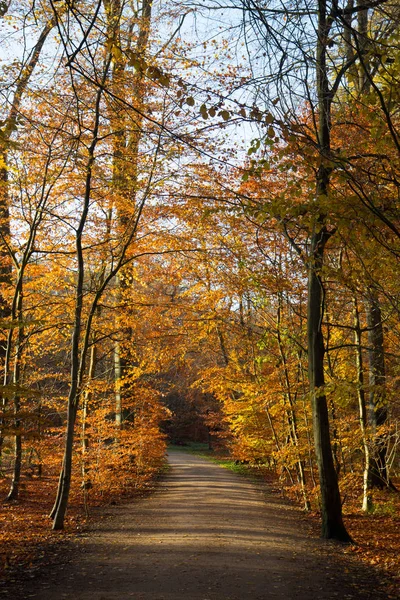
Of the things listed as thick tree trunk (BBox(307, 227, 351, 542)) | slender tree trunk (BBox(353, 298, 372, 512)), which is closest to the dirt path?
thick tree trunk (BBox(307, 227, 351, 542))

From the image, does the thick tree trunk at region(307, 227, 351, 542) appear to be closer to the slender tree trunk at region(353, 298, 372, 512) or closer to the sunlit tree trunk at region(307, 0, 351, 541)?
the sunlit tree trunk at region(307, 0, 351, 541)

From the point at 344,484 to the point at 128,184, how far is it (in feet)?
24.3

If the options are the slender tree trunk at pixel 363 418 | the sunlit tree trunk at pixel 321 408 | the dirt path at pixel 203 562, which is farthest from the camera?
the slender tree trunk at pixel 363 418

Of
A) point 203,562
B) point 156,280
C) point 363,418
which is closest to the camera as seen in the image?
point 203,562

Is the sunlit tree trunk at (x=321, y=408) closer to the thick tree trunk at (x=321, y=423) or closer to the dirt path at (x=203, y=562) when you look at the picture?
the thick tree trunk at (x=321, y=423)

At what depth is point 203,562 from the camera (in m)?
6.21

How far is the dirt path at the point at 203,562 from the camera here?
16.7 feet

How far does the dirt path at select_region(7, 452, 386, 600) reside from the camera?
5086 millimetres

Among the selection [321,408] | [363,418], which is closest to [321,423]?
[321,408]

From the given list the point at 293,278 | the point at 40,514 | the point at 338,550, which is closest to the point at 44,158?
the point at 293,278

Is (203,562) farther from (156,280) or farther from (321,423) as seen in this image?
(156,280)

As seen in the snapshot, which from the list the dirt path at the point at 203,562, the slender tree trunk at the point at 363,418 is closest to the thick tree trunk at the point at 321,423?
the dirt path at the point at 203,562

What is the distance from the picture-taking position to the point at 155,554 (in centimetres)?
668

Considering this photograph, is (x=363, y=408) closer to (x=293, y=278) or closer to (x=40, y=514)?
(x=293, y=278)
